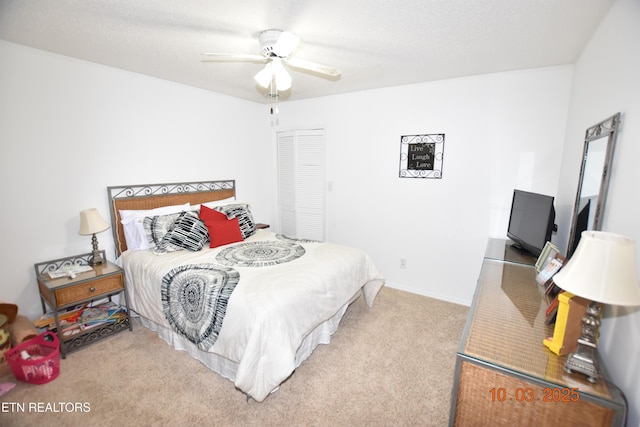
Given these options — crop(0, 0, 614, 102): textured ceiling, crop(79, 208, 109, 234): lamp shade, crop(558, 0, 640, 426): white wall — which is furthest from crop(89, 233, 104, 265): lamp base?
crop(558, 0, 640, 426): white wall

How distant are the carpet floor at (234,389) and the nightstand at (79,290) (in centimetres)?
9

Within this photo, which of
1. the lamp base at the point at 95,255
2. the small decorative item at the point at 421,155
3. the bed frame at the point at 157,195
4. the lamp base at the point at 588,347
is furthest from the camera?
the small decorative item at the point at 421,155

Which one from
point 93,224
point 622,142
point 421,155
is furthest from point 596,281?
point 93,224

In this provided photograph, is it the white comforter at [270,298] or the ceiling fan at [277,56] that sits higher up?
the ceiling fan at [277,56]

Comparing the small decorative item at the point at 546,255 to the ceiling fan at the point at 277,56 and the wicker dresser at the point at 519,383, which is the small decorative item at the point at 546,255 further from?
the ceiling fan at the point at 277,56

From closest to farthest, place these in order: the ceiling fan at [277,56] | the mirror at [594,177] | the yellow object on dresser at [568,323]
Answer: the yellow object on dresser at [568,323] → the mirror at [594,177] → the ceiling fan at [277,56]

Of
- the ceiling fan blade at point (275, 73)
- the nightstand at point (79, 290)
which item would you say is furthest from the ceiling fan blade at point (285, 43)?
the nightstand at point (79, 290)

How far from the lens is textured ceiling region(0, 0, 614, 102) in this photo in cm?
171

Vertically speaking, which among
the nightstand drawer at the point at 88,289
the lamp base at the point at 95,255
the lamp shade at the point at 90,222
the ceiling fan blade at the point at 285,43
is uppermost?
the ceiling fan blade at the point at 285,43

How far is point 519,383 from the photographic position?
3.67ft

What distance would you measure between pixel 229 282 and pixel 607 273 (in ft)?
6.69

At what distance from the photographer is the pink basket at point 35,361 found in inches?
79.4

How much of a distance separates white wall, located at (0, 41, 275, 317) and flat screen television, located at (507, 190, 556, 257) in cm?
361

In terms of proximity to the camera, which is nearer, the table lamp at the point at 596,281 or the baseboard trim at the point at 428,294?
the table lamp at the point at 596,281
